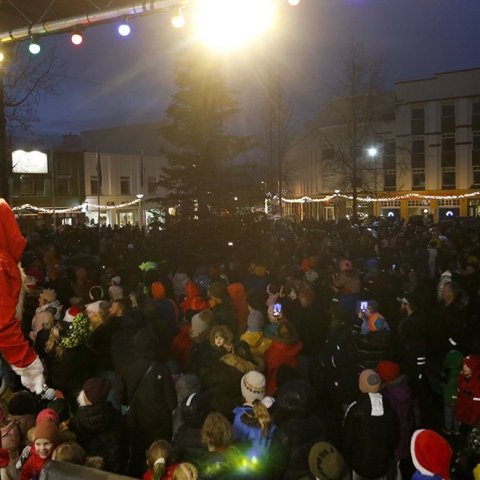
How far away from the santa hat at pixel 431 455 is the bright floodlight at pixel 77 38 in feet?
20.1

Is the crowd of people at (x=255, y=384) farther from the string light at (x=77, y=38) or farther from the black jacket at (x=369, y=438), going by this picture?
the string light at (x=77, y=38)

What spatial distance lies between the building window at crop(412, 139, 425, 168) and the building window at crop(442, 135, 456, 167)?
1.76 metres

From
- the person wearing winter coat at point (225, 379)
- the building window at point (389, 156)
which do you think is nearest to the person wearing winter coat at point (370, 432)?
the person wearing winter coat at point (225, 379)

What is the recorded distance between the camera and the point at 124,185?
48469 mm

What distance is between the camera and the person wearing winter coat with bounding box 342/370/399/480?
4.13 meters

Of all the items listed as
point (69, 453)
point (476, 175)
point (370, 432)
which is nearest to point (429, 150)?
point (476, 175)

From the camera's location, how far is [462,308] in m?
6.92

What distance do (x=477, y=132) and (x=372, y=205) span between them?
10754 mm

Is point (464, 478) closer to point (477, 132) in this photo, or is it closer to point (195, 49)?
point (195, 49)

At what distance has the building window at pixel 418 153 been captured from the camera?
48281 mm

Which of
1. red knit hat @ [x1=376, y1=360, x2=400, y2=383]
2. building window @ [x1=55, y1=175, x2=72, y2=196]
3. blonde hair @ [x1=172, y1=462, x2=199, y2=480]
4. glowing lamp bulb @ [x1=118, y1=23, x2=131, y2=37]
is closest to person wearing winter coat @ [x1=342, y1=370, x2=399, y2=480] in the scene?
Answer: red knit hat @ [x1=376, y1=360, x2=400, y2=383]

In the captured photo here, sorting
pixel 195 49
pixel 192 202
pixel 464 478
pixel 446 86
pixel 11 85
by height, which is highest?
pixel 446 86

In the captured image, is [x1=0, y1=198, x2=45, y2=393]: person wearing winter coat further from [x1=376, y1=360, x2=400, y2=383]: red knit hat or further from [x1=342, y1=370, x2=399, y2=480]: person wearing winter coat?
[x1=376, y1=360, x2=400, y2=383]: red knit hat

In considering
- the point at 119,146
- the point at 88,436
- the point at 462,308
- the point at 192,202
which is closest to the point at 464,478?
the point at 88,436
